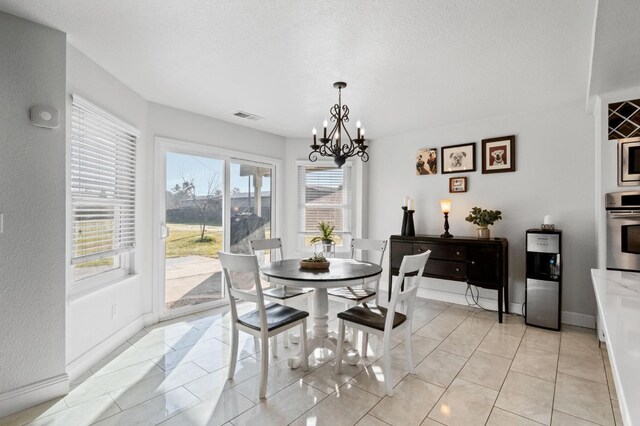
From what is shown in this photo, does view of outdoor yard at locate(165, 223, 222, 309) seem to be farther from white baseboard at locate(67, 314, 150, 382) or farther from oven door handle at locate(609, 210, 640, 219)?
oven door handle at locate(609, 210, 640, 219)

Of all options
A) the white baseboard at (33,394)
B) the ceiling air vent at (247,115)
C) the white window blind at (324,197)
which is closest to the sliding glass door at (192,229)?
the ceiling air vent at (247,115)

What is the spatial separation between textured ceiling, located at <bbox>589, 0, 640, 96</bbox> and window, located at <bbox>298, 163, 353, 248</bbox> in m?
3.16

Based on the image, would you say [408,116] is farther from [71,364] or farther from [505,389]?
[71,364]

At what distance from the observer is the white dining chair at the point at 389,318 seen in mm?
2135

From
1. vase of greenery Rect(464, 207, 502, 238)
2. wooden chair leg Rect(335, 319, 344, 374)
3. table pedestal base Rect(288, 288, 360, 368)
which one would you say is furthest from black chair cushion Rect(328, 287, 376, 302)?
vase of greenery Rect(464, 207, 502, 238)

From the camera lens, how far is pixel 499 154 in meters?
3.99

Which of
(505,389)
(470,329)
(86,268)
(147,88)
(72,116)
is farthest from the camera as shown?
(470,329)

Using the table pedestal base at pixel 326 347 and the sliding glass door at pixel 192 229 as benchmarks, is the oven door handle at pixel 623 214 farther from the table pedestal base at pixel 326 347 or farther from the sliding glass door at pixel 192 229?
the sliding glass door at pixel 192 229

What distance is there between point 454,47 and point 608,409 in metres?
2.59

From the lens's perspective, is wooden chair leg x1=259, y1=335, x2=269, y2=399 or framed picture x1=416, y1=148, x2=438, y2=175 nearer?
wooden chair leg x1=259, y1=335, x2=269, y2=399

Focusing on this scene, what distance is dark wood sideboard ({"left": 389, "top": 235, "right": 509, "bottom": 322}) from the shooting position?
3.57 meters

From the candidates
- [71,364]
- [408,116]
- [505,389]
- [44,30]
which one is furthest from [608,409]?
[44,30]

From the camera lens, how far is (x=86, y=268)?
9.12 feet

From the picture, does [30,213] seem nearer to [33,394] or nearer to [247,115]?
[33,394]
